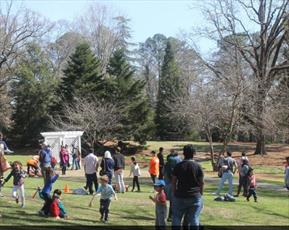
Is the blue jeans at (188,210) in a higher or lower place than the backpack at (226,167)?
lower

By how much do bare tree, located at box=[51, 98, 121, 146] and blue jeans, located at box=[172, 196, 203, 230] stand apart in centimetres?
4034

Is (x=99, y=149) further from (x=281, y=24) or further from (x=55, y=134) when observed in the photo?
(x=281, y=24)

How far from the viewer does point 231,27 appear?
51875 mm

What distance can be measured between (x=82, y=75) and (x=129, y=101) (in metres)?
5.71

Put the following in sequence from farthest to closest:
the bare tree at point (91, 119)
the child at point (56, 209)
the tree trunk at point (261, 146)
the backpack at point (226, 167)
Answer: the bare tree at point (91, 119)
the tree trunk at point (261, 146)
the backpack at point (226, 167)
the child at point (56, 209)

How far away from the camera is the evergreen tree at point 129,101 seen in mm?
54219

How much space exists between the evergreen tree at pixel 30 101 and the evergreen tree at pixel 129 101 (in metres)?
7.84

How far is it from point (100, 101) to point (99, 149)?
4.99 m

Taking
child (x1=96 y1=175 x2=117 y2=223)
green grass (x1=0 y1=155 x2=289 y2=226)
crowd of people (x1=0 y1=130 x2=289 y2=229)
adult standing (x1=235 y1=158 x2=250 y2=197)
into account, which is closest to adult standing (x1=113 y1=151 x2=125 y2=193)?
crowd of people (x1=0 y1=130 x2=289 y2=229)

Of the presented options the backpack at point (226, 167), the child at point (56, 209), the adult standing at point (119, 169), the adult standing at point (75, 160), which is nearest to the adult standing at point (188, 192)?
the child at point (56, 209)

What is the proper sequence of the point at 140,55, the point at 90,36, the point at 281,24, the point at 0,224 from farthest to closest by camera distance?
the point at 140,55 → the point at 90,36 → the point at 281,24 → the point at 0,224

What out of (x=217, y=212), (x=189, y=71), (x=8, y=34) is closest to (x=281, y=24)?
(x=189, y=71)

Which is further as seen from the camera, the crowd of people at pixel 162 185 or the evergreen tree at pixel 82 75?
the evergreen tree at pixel 82 75

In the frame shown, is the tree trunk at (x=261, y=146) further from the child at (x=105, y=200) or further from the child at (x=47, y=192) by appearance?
the child at (x=105, y=200)
